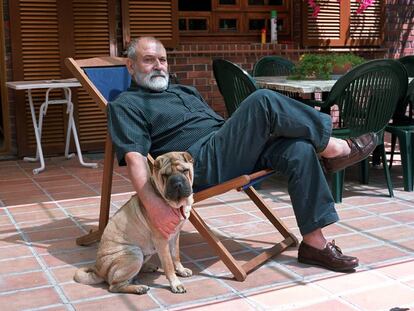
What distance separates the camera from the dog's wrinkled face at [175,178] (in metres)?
2.34

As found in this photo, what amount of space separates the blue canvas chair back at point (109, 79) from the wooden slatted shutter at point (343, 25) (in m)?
3.79

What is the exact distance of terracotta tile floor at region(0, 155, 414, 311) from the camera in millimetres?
2422

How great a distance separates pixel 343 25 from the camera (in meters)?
6.97

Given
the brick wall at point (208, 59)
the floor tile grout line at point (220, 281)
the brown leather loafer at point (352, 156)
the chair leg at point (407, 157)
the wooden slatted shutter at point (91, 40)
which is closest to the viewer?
the floor tile grout line at point (220, 281)

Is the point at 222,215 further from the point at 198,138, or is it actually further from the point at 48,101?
the point at 48,101

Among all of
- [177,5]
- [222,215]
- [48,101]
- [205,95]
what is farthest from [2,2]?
[222,215]

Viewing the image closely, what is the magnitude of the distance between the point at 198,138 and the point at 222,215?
99 cm

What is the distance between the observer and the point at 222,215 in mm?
3779

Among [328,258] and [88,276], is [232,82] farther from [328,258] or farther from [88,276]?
[88,276]

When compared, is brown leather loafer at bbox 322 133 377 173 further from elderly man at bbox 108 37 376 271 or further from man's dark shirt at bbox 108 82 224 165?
man's dark shirt at bbox 108 82 224 165

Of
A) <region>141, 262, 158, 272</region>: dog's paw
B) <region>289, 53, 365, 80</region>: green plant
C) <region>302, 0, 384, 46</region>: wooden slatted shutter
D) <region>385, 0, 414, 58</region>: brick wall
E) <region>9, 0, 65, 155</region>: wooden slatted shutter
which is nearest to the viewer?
<region>141, 262, 158, 272</region>: dog's paw

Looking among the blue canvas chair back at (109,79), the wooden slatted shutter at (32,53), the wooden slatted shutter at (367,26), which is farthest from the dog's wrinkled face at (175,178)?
the wooden slatted shutter at (367,26)

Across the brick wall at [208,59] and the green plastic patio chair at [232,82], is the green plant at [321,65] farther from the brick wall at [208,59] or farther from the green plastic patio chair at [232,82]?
the brick wall at [208,59]

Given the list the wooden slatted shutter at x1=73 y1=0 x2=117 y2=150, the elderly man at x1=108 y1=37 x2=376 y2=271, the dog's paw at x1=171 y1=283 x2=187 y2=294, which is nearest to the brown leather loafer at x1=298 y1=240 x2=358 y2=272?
the elderly man at x1=108 y1=37 x2=376 y2=271
